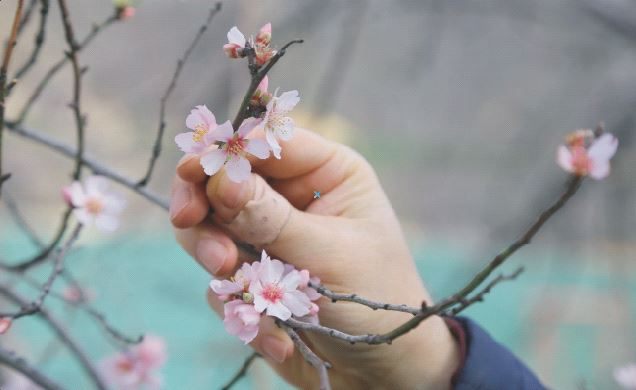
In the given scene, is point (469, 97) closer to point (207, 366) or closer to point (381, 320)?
point (207, 366)

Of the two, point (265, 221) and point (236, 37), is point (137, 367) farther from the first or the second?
point (236, 37)

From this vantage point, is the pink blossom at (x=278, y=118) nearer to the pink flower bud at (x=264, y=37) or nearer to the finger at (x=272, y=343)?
the pink flower bud at (x=264, y=37)

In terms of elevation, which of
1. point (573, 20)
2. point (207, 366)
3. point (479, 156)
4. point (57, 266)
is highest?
point (573, 20)

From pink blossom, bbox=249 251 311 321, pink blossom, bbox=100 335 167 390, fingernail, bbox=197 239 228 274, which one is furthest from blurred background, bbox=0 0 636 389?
pink blossom, bbox=249 251 311 321

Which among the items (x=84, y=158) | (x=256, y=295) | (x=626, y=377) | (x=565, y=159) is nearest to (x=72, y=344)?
(x=84, y=158)

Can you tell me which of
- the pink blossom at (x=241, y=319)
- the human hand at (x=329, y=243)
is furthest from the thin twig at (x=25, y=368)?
the pink blossom at (x=241, y=319)

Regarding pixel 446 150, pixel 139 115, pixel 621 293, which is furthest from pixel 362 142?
pixel 621 293
